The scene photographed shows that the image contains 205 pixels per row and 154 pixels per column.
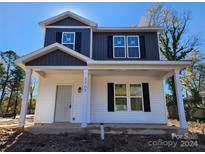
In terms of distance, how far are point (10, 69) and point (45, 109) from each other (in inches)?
810

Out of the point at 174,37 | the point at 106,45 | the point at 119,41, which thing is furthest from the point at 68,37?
the point at 174,37

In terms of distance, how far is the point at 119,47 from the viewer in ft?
32.7

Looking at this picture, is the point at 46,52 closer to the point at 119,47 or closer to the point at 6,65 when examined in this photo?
the point at 119,47

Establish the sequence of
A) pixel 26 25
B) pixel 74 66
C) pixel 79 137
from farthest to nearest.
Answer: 1. pixel 26 25
2. pixel 74 66
3. pixel 79 137

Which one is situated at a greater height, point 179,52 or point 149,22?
point 149,22

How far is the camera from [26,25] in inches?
452

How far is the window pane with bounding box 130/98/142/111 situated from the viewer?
30.6 feet

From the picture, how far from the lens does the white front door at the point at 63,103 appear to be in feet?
30.1

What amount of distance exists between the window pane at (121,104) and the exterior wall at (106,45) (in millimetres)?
2573

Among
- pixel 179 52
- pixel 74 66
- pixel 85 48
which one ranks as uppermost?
pixel 179 52

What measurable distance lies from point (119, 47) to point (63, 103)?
15.4 ft

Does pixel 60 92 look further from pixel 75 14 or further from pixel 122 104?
pixel 75 14

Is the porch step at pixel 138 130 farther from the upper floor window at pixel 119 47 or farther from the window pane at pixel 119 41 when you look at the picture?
the window pane at pixel 119 41

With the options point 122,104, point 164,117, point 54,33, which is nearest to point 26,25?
point 54,33
